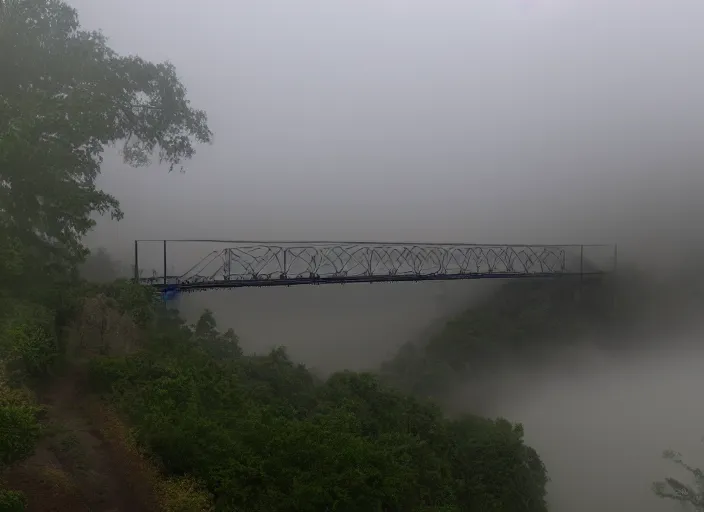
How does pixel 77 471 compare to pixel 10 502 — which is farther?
pixel 77 471

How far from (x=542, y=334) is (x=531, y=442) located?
28.5ft

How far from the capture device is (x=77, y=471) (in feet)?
→ 14.4

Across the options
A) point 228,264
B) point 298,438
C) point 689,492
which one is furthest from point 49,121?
point 689,492

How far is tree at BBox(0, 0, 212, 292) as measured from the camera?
19.9 feet

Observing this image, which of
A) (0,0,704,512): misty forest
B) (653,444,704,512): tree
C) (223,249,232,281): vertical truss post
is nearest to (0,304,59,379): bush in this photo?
(0,0,704,512): misty forest

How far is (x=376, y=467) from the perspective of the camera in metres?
5.38

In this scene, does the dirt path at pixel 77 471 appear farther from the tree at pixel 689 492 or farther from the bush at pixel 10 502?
the tree at pixel 689 492

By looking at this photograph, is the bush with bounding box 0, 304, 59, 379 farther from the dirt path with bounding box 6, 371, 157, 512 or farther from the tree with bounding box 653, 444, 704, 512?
the tree with bounding box 653, 444, 704, 512

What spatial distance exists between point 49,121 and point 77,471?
4.35 metres

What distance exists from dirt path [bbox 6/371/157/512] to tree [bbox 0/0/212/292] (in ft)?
6.16

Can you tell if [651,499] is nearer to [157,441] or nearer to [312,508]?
[312,508]

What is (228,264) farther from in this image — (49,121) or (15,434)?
(15,434)

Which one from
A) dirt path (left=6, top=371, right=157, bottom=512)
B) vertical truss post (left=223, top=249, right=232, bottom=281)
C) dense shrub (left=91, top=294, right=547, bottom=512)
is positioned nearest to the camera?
dirt path (left=6, top=371, right=157, bottom=512)

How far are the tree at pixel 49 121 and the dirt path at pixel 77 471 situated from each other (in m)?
1.88
